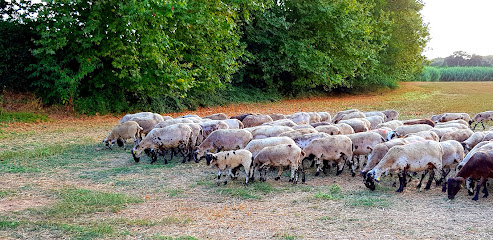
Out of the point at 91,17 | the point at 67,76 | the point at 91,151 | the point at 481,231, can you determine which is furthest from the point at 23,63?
the point at 481,231

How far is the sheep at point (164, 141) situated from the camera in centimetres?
1238

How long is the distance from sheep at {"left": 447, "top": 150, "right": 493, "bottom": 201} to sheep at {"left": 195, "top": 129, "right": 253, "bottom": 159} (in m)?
5.25

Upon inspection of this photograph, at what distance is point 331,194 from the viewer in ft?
29.6

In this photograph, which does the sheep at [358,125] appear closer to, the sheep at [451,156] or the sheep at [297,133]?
the sheep at [297,133]

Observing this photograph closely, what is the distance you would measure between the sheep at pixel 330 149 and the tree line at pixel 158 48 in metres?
11.8

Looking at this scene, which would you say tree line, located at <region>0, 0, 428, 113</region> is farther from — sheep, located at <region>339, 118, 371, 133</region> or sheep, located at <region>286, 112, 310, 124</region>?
sheep, located at <region>339, 118, 371, 133</region>

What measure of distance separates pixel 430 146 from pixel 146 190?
6.16 m

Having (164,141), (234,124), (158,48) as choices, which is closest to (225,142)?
(164,141)

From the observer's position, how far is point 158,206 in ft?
27.2

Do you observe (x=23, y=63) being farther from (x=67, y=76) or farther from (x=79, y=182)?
(x=79, y=182)

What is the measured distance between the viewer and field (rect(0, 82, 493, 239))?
6.81m

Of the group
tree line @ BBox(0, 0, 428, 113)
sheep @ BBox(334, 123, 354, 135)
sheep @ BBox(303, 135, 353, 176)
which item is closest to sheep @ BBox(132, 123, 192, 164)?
sheep @ BBox(303, 135, 353, 176)

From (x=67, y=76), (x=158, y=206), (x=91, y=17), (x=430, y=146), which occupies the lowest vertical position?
(x=158, y=206)

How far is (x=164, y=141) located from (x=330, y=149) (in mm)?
4728
